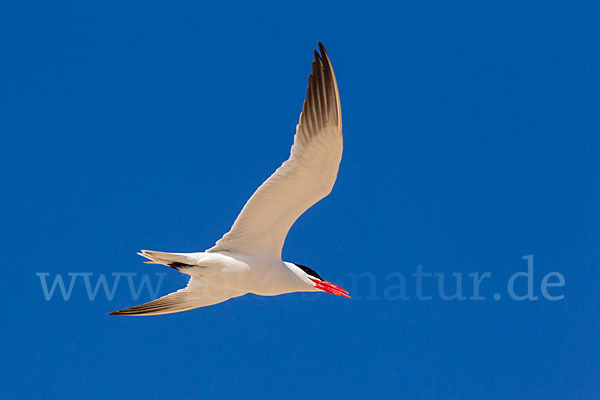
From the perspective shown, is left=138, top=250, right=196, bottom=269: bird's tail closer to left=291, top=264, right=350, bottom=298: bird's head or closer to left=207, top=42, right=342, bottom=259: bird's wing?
left=207, top=42, right=342, bottom=259: bird's wing

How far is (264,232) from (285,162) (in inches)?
46.7

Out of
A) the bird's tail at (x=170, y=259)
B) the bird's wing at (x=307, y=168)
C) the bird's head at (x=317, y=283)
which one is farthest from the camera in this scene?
the bird's head at (x=317, y=283)

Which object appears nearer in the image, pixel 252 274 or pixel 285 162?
pixel 285 162

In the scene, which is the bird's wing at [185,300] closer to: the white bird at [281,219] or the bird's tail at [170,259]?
the white bird at [281,219]

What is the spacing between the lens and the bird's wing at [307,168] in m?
8.39

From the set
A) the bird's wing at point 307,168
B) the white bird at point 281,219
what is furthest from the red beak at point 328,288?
the bird's wing at point 307,168

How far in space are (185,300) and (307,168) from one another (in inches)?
122

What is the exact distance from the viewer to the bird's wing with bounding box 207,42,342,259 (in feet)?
27.5

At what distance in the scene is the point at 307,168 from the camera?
28.0ft

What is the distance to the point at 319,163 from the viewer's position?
28.0 feet

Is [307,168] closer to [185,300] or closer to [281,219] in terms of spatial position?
[281,219]

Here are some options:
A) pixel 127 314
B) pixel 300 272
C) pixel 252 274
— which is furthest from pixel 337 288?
pixel 127 314

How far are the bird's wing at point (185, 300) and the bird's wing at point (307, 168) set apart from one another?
1257 millimetres

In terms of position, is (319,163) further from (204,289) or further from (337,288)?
(204,289)
